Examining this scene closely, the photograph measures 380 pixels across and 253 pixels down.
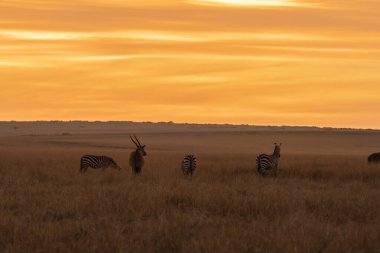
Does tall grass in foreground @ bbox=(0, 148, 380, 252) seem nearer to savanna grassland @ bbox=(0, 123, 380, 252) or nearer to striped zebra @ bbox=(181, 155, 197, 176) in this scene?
savanna grassland @ bbox=(0, 123, 380, 252)

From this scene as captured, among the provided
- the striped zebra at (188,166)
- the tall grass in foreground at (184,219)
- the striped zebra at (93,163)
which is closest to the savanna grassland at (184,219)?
the tall grass in foreground at (184,219)

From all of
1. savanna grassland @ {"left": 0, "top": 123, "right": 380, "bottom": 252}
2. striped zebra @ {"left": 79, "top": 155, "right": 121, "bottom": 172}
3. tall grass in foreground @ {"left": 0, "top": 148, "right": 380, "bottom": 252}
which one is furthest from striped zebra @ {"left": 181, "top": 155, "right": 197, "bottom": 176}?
tall grass in foreground @ {"left": 0, "top": 148, "right": 380, "bottom": 252}

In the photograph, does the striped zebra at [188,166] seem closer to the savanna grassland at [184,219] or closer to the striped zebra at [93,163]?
the striped zebra at [93,163]

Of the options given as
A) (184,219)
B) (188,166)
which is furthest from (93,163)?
(184,219)

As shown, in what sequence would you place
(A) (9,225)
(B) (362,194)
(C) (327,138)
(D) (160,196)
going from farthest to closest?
(C) (327,138) → (B) (362,194) → (D) (160,196) → (A) (9,225)

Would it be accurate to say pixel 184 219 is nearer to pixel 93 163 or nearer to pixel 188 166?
pixel 188 166

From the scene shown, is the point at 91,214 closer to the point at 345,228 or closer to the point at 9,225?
the point at 9,225

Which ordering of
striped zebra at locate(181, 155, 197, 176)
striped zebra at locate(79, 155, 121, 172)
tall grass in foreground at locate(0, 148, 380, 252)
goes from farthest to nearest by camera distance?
striped zebra at locate(79, 155, 121, 172)
striped zebra at locate(181, 155, 197, 176)
tall grass in foreground at locate(0, 148, 380, 252)

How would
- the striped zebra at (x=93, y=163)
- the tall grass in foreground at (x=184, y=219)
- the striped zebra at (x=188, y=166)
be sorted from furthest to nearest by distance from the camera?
the striped zebra at (x=93, y=163), the striped zebra at (x=188, y=166), the tall grass in foreground at (x=184, y=219)

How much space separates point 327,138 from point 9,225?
82.5 metres

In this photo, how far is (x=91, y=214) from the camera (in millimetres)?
12930

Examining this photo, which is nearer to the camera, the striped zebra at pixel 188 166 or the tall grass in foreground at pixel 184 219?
the tall grass in foreground at pixel 184 219

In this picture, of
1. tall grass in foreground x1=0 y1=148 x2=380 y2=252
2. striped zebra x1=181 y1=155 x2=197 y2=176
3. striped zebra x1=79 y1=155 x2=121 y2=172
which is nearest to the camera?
tall grass in foreground x1=0 y1=148 x2=380 y2=252

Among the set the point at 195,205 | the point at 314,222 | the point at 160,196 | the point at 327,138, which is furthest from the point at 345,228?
the point at 327,138
